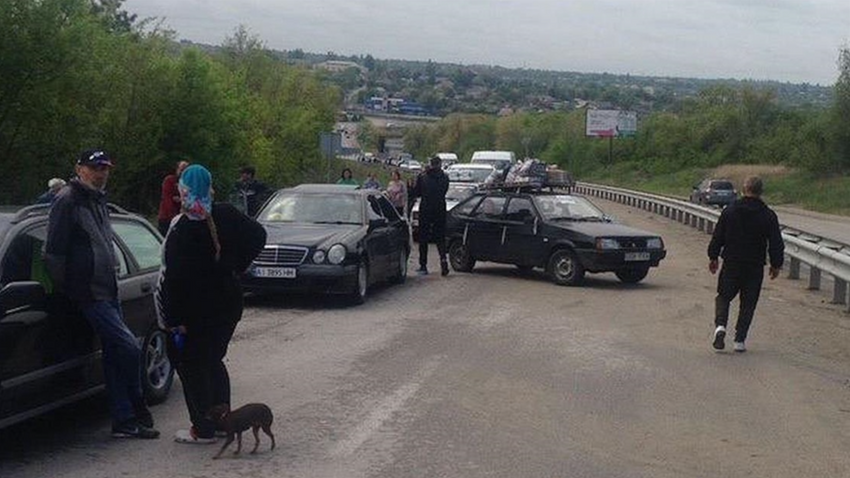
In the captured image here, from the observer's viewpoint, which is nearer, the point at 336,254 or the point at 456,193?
the point at 336,254

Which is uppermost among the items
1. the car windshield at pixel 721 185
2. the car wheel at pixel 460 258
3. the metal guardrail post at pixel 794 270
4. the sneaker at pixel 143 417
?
the sneaker at pixel 143 417

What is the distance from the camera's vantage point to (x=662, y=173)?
108 meters

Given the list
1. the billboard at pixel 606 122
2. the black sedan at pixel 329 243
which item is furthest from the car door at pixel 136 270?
the billboard at pixel 606 122

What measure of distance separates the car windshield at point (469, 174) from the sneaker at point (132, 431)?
32.1 meters

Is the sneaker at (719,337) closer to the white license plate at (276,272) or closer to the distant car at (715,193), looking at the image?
the white license plate at (276,272)

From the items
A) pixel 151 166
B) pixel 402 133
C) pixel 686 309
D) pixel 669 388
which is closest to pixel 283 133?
pixel 151 166

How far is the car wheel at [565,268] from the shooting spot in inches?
801

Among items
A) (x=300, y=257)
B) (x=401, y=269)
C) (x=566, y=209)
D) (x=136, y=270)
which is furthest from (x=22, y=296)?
(x=566, y=209)

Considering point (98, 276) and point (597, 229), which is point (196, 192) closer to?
point (98, 276)

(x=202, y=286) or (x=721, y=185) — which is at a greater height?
(x=202, y=286)

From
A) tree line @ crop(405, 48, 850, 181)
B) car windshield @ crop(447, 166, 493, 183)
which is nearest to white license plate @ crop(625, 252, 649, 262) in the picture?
car windshield @ crop(447, 166, 493, 183)

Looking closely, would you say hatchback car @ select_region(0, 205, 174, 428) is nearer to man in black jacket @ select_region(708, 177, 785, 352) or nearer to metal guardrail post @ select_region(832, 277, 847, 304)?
man in black jacket @ select_region(708, 177, 785, 352)

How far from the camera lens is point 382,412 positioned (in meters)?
9.77

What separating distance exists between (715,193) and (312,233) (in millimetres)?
47748
